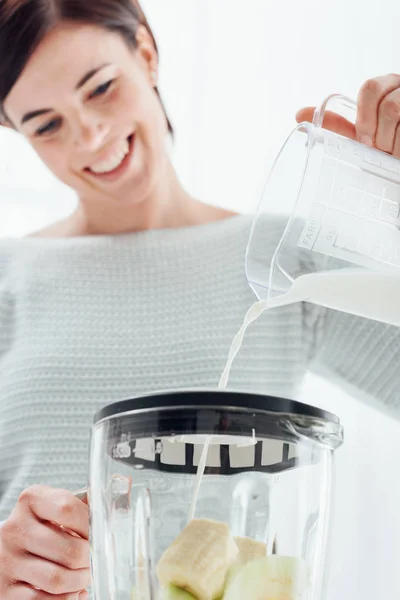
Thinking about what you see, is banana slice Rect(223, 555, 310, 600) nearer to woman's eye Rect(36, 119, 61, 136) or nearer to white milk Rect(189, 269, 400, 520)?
white milk Rect(189, 269, 400, 520)

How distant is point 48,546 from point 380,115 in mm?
410

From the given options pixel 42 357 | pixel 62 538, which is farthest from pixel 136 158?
pixel 62 538

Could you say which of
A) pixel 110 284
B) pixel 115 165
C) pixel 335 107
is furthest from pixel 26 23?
pixel 335 107

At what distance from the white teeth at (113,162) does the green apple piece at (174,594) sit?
0.67m

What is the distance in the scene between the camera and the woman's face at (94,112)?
952mm

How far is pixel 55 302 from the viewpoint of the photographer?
98 centimetres

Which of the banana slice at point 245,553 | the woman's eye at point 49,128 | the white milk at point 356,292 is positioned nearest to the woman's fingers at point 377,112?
the white milk at point 356,292

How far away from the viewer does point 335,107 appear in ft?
2.27

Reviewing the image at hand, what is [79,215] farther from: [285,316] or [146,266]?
[285,316]

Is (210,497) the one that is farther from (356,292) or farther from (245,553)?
(356,292)

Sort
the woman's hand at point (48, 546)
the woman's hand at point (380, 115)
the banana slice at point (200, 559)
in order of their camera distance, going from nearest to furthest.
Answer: the banana slice at point (200, 559), the woman's hand at point (48, 546), the woman's hand at point (380, 115)

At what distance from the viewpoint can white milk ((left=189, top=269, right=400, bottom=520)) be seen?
Answer: 470 millimetres

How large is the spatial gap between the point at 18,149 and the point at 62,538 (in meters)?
1.10

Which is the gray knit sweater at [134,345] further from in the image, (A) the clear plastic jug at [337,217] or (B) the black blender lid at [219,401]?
(B) the black blender lid at [219,401]
